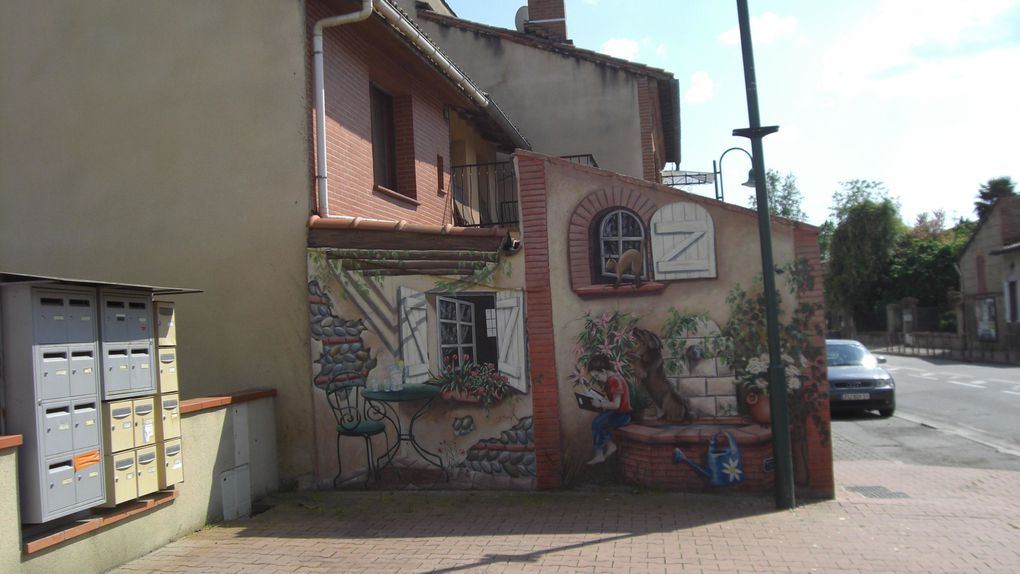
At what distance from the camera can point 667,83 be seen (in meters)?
16.9

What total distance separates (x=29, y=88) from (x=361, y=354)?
5.11 metres

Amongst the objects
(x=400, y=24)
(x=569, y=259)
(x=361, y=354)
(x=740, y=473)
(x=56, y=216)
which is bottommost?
(x=740, y=473)

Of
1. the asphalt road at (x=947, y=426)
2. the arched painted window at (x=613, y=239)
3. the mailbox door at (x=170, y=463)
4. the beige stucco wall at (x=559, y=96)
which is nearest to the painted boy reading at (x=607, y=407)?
the arched painted window at (x=613, y=239)

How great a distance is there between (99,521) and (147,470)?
598 mm

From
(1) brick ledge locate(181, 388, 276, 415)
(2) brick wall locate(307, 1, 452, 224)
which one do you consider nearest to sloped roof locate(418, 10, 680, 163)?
(2) brick wall locate(307, 1, 452, 224)

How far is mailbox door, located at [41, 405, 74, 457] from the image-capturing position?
513 centimetres

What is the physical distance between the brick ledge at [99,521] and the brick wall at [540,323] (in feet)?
11.5

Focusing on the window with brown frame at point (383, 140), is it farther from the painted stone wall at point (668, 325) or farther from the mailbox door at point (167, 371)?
the mailbox door at point (167, 371)

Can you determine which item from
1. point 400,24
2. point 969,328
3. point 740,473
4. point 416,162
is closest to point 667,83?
point 416,162

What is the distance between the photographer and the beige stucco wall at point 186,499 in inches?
190

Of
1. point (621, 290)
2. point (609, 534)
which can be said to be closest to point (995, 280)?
point (621, 290)

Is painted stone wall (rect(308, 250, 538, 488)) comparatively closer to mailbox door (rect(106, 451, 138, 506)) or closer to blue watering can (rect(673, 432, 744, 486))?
blue watering can (rect(673, 432, 744, 486))

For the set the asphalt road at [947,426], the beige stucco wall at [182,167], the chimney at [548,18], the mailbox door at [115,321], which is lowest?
the asphalt road at [947,426]

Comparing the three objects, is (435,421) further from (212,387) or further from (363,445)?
(212,387)
